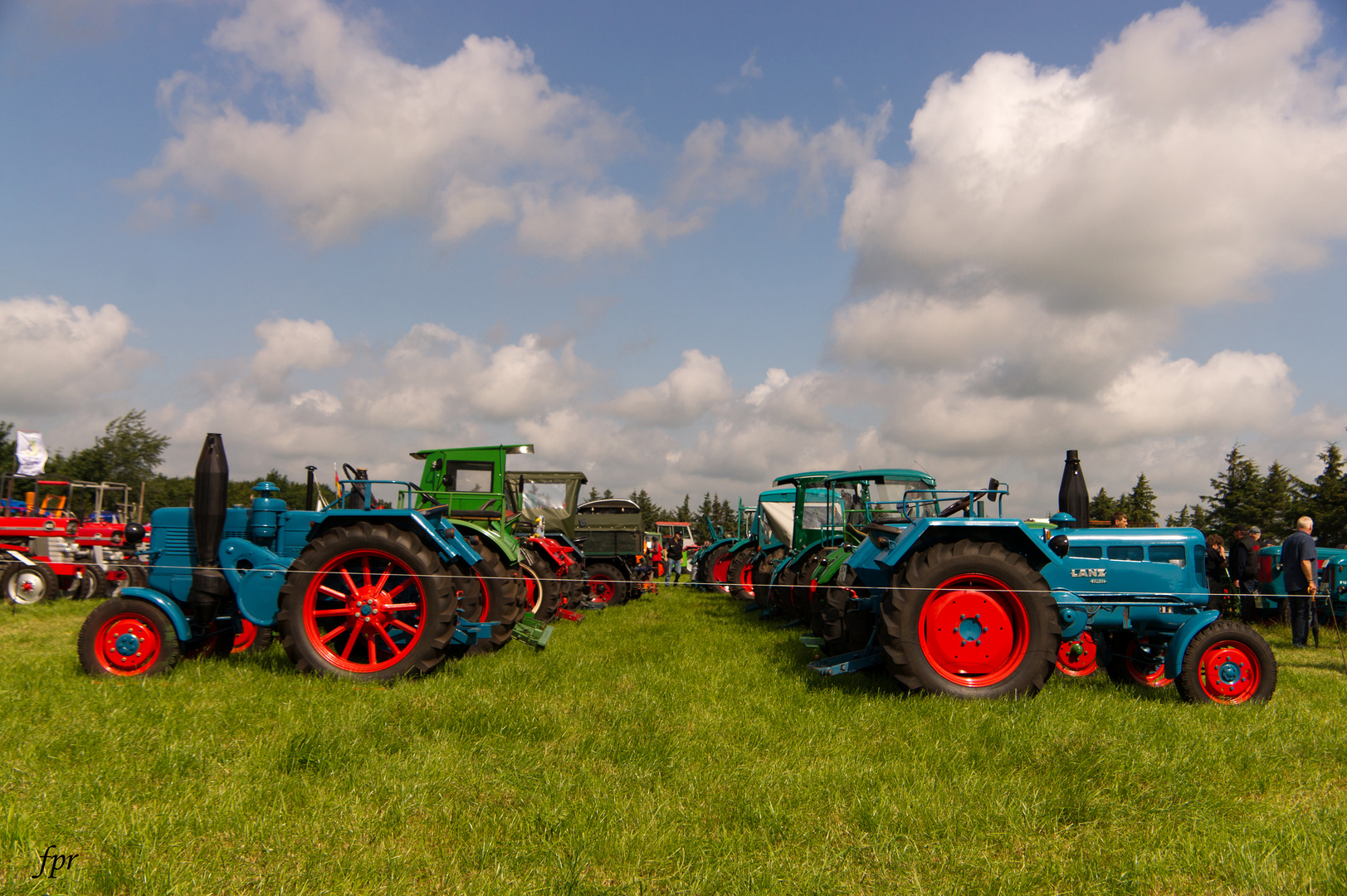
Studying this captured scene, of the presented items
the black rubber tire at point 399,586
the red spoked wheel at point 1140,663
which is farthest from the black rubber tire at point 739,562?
the black rubber tire at point 399,586

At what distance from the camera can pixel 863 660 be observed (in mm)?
5984

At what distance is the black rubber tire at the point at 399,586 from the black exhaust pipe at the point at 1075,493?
6172 mm

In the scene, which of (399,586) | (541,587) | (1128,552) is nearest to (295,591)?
(399,586)

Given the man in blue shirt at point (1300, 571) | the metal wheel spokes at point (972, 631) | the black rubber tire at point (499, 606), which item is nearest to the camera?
the metal wheel spokes at point (972, 631)

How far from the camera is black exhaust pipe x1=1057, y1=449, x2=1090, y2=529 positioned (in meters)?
7.86

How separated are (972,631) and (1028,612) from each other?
424mm

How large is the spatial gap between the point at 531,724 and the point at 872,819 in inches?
85.7

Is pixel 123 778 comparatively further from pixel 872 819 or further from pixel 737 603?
pixel 737 603

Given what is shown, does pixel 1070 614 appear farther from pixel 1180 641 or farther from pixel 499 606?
pixel 499 606

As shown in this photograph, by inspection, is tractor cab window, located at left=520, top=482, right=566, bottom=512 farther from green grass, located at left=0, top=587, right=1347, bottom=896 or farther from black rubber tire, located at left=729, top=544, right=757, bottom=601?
green grass, located at left=0, top=587, right=1347, bottom=896

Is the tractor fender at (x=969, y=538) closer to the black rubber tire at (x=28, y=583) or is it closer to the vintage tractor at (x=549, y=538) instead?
the vintage tractor at (x=549, y=538)

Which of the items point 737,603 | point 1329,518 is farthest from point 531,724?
point 1329,518

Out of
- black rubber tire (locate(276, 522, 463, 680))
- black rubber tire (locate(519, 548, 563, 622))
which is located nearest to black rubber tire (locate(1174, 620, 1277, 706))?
black rubber tire (locate(276, 522, 463, 680))

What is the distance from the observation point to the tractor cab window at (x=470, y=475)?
10258 millimetres
